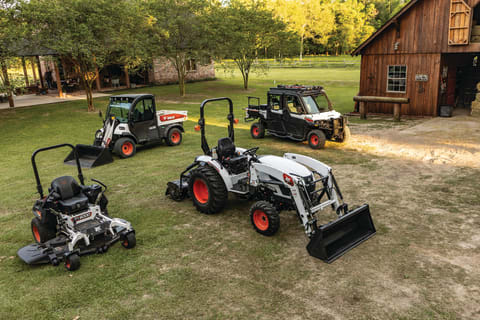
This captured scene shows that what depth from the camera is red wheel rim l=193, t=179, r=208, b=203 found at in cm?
821

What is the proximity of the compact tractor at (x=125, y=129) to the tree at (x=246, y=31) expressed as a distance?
49.1ft

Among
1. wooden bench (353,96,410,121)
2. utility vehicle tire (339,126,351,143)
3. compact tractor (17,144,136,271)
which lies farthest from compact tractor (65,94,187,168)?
wooden bench (353,96,410,121)

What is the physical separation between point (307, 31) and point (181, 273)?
79.8m

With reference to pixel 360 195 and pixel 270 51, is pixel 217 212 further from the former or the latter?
pixel 270 51

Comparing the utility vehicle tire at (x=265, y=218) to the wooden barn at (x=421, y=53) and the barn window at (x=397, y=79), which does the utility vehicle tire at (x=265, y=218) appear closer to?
the wooden barn at (x=421, y=53)

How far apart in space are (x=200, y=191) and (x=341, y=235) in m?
3.27

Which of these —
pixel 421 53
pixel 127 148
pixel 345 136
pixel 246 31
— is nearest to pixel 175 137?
pixel 127 148

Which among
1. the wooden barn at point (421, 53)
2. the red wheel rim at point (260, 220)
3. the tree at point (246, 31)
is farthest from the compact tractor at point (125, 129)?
the tree at point (246, 31)

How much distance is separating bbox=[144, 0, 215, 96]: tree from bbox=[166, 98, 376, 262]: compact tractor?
62.2 ft

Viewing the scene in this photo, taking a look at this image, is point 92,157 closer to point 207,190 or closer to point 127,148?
point 127,148

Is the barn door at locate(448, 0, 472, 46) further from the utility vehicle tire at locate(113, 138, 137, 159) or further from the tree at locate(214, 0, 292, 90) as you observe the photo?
the utility vehicle tire at locate(113, 138, 137, 159)

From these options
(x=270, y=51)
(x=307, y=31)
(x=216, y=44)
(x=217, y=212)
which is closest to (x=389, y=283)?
(x=217, y=212)

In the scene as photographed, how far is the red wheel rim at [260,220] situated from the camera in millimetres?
6934

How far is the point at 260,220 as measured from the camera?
23.1 feet
